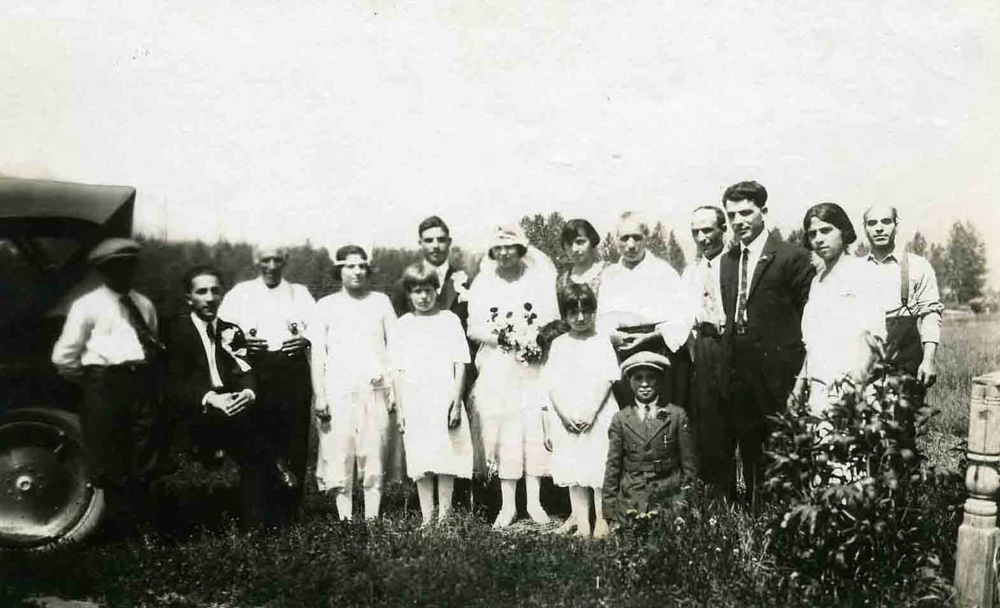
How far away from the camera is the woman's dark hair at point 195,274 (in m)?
5.84

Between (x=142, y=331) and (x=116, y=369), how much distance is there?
29 centimetres

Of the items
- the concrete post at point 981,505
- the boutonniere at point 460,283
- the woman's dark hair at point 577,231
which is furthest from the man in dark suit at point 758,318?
the boutonniere at point 460,283

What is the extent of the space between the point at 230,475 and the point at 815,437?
13.3 feet

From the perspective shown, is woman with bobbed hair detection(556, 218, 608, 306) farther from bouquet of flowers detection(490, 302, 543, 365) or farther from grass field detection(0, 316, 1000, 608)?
grass field detection(0, 316, 1000, 608)

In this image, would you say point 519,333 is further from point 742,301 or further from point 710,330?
A: point 742,301

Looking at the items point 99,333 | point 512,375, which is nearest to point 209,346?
point 99,333

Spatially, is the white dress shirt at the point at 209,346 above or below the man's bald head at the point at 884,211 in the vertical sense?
below

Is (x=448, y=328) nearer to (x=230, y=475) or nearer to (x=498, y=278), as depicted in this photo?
(x=498, y=278)

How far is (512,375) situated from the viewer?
19.1 feet

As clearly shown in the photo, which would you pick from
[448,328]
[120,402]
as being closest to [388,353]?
[448,328]

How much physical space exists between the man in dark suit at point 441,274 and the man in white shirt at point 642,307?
3.15 ft

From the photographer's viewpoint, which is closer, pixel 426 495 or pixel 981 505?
pixel 981 505

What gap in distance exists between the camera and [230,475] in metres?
6.37

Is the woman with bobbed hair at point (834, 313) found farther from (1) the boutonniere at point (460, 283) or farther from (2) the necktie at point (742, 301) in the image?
(1) the boutonniere at point (460, 283)
